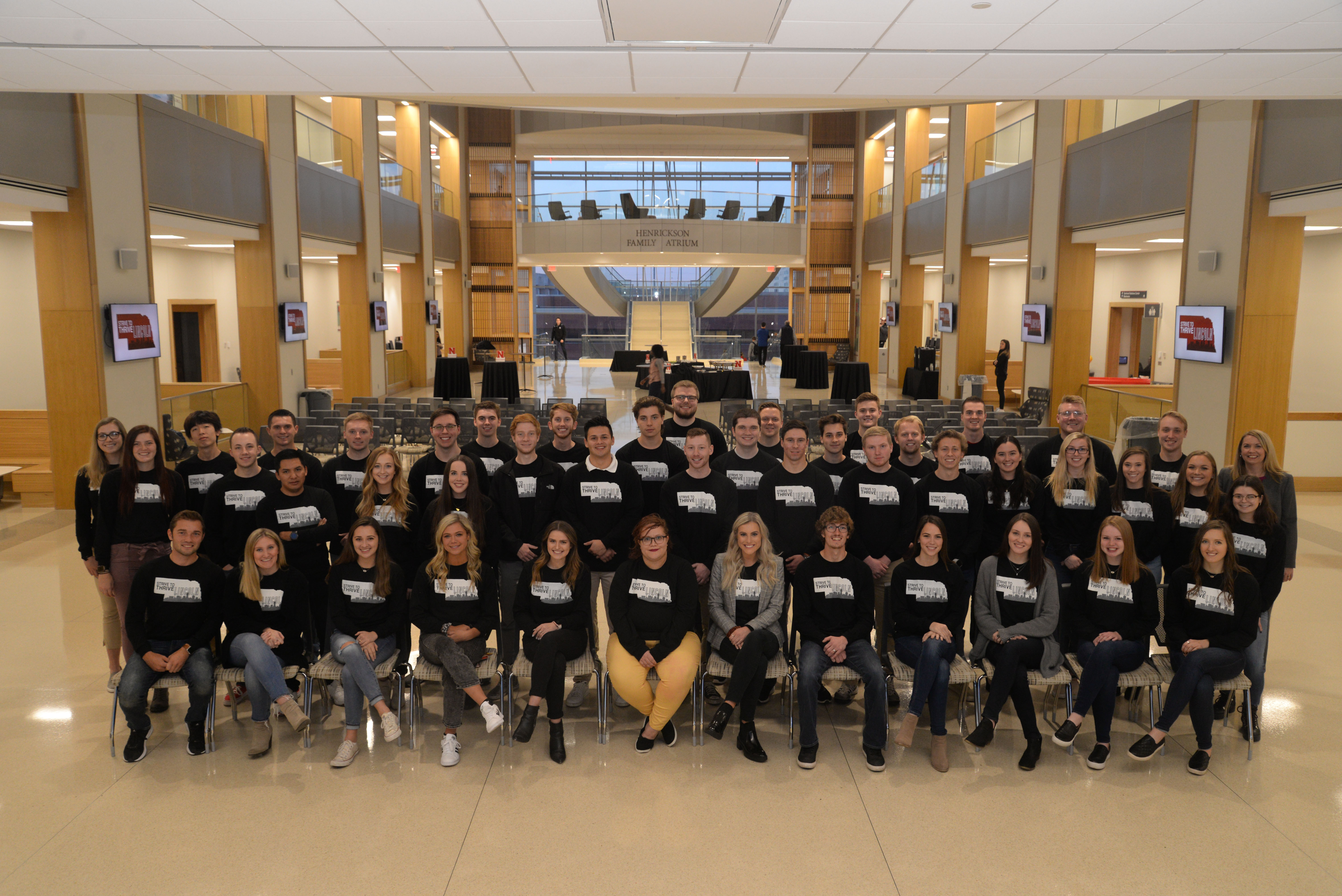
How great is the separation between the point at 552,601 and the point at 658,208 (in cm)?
2352

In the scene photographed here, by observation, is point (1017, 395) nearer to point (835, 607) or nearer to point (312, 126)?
point (312, 126)

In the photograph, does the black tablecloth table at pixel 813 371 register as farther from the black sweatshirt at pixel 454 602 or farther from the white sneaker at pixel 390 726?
the white sneaker at pixel 390 726

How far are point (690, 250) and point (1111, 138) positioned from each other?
14.7 metres

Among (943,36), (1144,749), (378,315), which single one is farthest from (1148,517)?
(378,315)

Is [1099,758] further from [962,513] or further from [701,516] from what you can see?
[701,516]

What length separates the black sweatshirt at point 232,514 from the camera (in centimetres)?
539

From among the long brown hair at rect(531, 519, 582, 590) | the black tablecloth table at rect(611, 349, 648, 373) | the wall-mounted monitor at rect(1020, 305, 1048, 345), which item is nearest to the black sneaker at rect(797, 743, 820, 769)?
the long brown hair at rect(531, 519, 582, 590)

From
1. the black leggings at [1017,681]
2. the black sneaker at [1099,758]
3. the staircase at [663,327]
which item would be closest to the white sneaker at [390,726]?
the black leggings at [1017,681]

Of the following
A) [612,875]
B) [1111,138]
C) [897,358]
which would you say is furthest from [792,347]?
[612,875]

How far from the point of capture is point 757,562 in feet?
16.4

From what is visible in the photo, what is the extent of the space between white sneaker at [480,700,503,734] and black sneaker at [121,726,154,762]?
168cm

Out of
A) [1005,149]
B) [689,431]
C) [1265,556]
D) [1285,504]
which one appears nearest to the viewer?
[1265,556]

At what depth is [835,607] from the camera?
4.92 metres

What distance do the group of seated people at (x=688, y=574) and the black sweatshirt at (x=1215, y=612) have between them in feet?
0.04
